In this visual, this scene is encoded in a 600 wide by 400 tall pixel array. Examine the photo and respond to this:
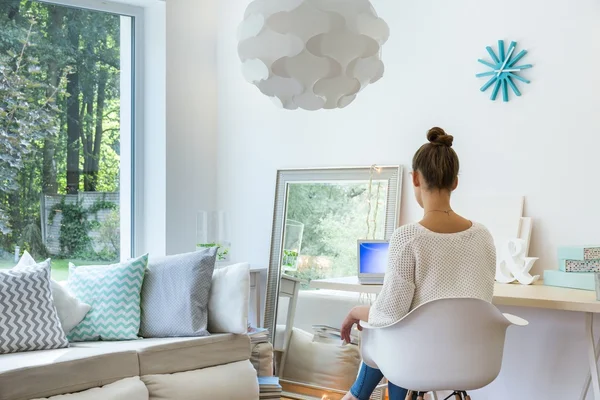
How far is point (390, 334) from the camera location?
2.50 metres

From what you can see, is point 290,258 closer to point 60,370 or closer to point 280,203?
point 280,203

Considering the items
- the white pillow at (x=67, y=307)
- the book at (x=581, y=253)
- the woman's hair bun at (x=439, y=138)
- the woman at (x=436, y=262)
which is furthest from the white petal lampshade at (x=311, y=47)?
the white pillow at (x=67, y=307)

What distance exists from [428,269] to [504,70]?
4.99 ft

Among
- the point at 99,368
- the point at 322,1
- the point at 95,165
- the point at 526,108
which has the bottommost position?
the point at 99,368

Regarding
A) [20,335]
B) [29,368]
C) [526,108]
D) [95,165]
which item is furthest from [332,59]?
[95,165]

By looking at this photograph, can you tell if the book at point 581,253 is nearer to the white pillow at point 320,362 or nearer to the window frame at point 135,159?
the white pillow at point 320,362

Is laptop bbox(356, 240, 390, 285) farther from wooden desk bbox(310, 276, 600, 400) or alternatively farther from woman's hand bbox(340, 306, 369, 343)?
woman's hand bbox(340, 306, 369, 343)

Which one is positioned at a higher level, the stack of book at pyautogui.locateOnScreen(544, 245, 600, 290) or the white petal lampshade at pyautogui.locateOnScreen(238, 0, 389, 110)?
the white petal lampshade at pyautogui.locateOnScreen(238, 0, 389, 110)

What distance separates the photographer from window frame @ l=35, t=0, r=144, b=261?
4781 millimetres

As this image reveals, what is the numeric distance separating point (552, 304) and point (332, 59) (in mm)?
1200

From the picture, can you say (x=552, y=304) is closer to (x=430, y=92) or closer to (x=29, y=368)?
(x=430, y=92)

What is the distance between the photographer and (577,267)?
122 inches

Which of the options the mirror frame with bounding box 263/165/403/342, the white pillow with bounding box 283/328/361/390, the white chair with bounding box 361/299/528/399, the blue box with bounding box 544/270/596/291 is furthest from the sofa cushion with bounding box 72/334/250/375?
the blue box with bounding box 544/270/596/291

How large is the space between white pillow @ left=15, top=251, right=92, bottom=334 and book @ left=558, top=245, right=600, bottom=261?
2.21 m
